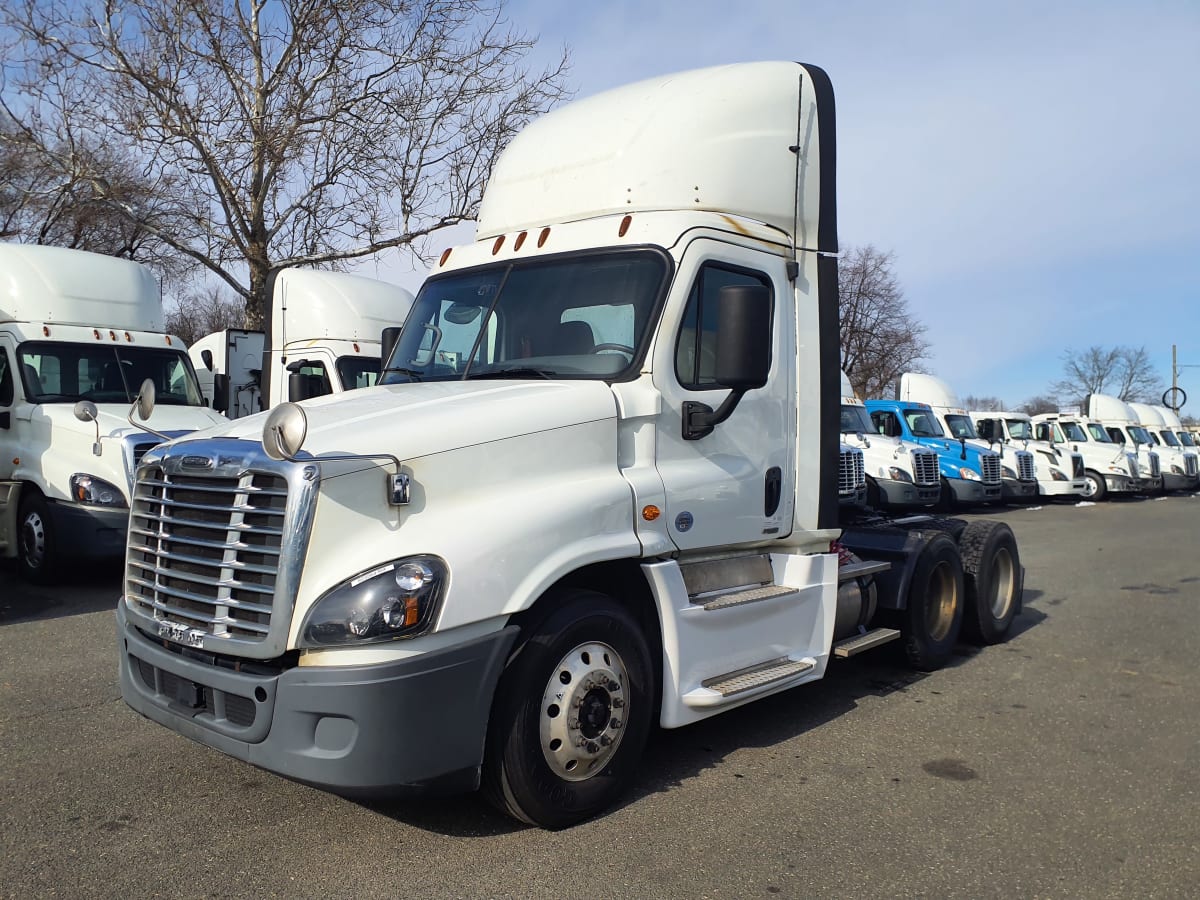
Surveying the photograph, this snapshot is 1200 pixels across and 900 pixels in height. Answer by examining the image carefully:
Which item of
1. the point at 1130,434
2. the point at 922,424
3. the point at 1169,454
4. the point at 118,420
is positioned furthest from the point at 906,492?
the point at 1169,454

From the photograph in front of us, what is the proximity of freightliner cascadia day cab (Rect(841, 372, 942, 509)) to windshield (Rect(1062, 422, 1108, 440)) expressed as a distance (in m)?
10.1

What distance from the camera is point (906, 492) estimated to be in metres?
19.1

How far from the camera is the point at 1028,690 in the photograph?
6.61 m

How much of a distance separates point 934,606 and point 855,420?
12961 millimetres

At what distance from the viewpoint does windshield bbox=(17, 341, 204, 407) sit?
10695mm

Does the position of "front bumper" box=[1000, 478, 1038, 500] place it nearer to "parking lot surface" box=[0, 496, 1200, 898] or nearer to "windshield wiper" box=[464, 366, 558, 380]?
"parking lot surface" box=[0, 496, 1200, 898]

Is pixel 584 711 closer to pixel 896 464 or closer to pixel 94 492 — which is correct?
pixel 94 492

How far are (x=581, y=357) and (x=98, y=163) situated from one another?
21.6m

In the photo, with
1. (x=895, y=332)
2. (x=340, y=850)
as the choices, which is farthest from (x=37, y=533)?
(x=895, y=332)

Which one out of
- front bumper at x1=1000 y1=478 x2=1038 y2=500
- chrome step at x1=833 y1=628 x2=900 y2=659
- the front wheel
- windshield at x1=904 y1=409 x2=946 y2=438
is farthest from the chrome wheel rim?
front bumper at x1=1000 y1=478 x2=1038 y2=500

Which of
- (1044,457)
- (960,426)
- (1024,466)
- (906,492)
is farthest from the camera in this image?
(1044,457)

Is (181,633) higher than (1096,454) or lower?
lower

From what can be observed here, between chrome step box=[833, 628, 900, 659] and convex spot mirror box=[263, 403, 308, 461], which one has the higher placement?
convex spot mirror box=[263, 403, 308, 461]

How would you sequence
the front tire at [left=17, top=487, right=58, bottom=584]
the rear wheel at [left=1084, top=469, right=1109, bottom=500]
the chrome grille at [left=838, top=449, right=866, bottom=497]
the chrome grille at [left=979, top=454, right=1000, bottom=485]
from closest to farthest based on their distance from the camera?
the front tire at [left=17, top=487, right=58, bottom=584] < the chrome grille at [left=838, top=449, right=866, bottom=497] < the chrome grille at [left=979, top=454, right=1000, bottom=485] < the rear wheel at [left=1084, top=469, right=1109, bottom=500]
